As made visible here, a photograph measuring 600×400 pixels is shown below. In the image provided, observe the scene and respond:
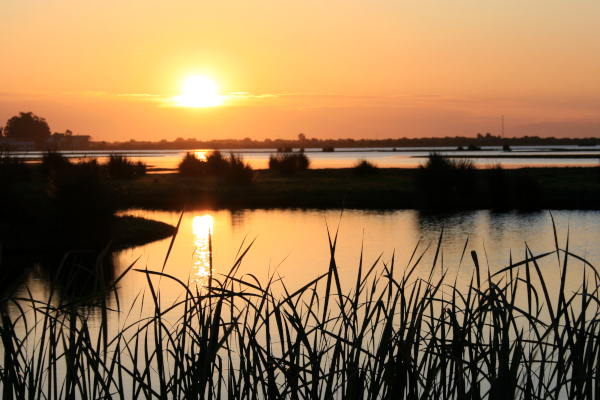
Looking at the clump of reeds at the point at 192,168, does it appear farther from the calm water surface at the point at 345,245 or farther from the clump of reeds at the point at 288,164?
the calm water surface at the point at 345,245

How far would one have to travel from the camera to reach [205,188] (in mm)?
26922

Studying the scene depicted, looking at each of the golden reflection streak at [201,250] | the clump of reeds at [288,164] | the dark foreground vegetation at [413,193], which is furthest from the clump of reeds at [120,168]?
the golden reflection streak at [201,250]

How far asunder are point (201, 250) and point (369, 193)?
11.2m

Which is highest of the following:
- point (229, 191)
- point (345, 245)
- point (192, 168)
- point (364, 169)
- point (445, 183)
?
point (192, 168)

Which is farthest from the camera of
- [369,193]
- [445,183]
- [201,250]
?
[369,193]

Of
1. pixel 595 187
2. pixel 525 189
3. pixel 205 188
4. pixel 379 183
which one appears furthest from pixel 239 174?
pixel 595 187

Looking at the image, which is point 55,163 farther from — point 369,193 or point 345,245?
point 345,245

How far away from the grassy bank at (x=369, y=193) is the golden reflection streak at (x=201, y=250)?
10.9 feet

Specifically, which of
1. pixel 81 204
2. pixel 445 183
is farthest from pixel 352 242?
pixel 445 183

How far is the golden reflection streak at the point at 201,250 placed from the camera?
10.6m

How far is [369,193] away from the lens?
79.7 feet

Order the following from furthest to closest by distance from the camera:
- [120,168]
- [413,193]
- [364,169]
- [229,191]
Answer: [364,169]
[120,168]
[229,191]
[413,193]

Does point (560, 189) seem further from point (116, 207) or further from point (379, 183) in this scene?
point (116, 207)

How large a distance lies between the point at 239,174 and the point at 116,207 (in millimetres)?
13284
